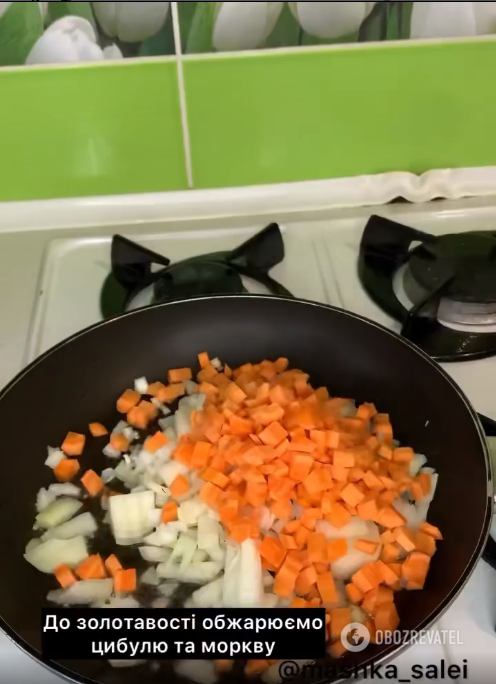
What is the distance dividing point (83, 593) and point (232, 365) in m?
0.33

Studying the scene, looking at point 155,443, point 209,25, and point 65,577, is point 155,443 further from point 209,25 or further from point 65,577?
point 209,25

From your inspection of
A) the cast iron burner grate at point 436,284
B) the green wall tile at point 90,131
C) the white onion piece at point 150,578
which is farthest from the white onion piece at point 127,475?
the green wall tile at point 90,131

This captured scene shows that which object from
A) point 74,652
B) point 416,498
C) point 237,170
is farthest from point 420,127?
point 74,652

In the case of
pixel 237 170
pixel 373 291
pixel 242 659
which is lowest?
pixel 242 659

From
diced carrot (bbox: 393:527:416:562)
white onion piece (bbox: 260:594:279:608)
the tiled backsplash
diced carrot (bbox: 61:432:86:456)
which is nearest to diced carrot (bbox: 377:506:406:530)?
diced carrot (bbox: 393:527:416:562)

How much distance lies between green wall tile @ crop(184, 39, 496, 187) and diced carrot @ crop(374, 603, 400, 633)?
67cm

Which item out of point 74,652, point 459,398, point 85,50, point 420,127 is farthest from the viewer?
point 420,127

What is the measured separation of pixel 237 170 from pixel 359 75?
222 millimetres

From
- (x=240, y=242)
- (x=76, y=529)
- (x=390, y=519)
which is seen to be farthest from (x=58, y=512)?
(x=240, y=242)

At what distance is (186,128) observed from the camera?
3.14ft

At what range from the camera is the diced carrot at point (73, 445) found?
2.42ft

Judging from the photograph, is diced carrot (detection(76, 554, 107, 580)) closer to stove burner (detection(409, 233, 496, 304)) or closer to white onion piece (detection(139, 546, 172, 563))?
white onion piece (detection(139, 546, 172, 563))

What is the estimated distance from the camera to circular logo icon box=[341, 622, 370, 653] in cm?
55

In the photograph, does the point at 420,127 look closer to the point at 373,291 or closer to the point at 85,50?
the point at 373,291
